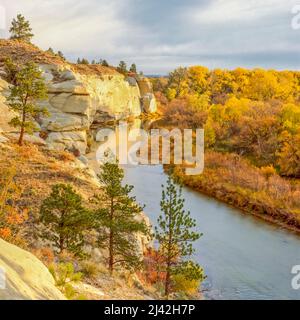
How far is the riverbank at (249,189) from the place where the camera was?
30312mm

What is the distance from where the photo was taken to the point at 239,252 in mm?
24375

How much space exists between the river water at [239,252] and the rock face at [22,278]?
12.8 meters

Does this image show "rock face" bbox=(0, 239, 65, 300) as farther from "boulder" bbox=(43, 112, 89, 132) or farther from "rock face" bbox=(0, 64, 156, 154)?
"boulder" bbox=(43, 112, 89, 132)

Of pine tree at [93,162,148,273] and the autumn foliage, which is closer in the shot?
the autumn foliage

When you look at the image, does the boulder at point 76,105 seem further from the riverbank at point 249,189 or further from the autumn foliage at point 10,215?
the autumn foliage at point 10,215

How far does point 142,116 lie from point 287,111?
123 feet

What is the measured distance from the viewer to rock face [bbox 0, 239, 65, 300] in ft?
21.4

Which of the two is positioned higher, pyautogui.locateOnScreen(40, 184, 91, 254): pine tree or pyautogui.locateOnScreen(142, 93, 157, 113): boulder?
pyautogui.locateOnScreen(142, 93, 157, 113): boulder

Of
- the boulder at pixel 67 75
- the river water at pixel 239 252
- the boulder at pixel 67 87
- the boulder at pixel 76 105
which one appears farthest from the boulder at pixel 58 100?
the river water at pixel 239 252

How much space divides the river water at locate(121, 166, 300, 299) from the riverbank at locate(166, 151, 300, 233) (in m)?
1.21

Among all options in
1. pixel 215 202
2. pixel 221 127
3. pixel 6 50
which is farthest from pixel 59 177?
pixel 221 127

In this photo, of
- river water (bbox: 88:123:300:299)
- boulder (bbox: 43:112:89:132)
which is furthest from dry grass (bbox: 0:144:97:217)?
boulder (bbox: 43:112:89:132)
